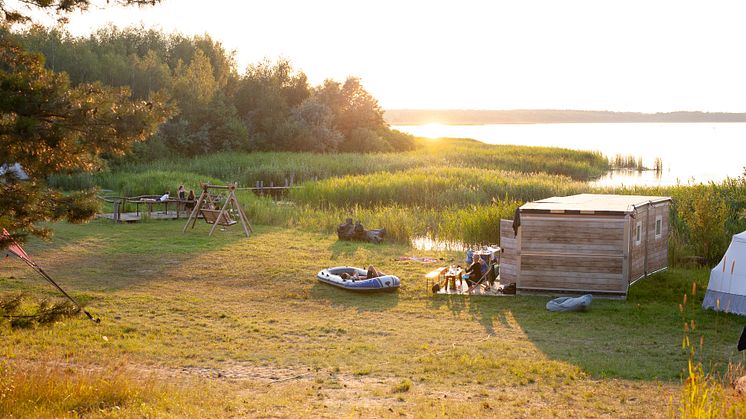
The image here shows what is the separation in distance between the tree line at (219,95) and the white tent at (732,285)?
37.2 meters

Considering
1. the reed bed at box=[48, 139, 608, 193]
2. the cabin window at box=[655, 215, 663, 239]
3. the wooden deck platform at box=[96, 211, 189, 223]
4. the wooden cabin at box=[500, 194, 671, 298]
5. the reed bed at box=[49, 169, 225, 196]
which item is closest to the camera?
the wooden cabin at box=[500, 194, 671, 298]

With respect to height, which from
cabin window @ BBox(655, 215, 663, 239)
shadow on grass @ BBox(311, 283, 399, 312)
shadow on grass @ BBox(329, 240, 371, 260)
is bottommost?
shadow on grass @ BBox(329, 240, 371, 260)

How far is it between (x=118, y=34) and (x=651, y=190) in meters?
53.1

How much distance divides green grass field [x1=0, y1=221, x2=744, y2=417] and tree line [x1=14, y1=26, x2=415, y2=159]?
3099cm

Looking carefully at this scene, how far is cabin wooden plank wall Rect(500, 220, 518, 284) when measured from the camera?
655 inches

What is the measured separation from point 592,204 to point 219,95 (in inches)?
1777

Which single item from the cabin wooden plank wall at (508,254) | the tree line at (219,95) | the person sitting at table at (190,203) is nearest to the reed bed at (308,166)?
the tree line at (219,95)

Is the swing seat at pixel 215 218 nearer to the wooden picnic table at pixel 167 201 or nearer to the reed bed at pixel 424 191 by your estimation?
the wooden picnic table at pixel 167 201

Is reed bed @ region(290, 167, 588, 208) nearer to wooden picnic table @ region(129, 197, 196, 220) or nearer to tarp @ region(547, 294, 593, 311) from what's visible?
wooden picnic table @ region(129, 197, 196, 220)

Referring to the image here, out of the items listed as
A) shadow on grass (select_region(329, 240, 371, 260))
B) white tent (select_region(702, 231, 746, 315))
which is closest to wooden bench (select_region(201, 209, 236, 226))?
shadow on grass (select_region(329, 240, 371, 260))

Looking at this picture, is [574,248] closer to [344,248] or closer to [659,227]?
[659,227]

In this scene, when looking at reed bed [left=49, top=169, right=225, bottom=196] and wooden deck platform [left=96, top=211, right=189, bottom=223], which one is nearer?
wooden deck platform [left=96, top=211, right=189, bottom=223]

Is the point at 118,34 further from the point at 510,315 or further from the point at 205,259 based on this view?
the point at 510,315

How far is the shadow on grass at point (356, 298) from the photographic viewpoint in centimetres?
1523
